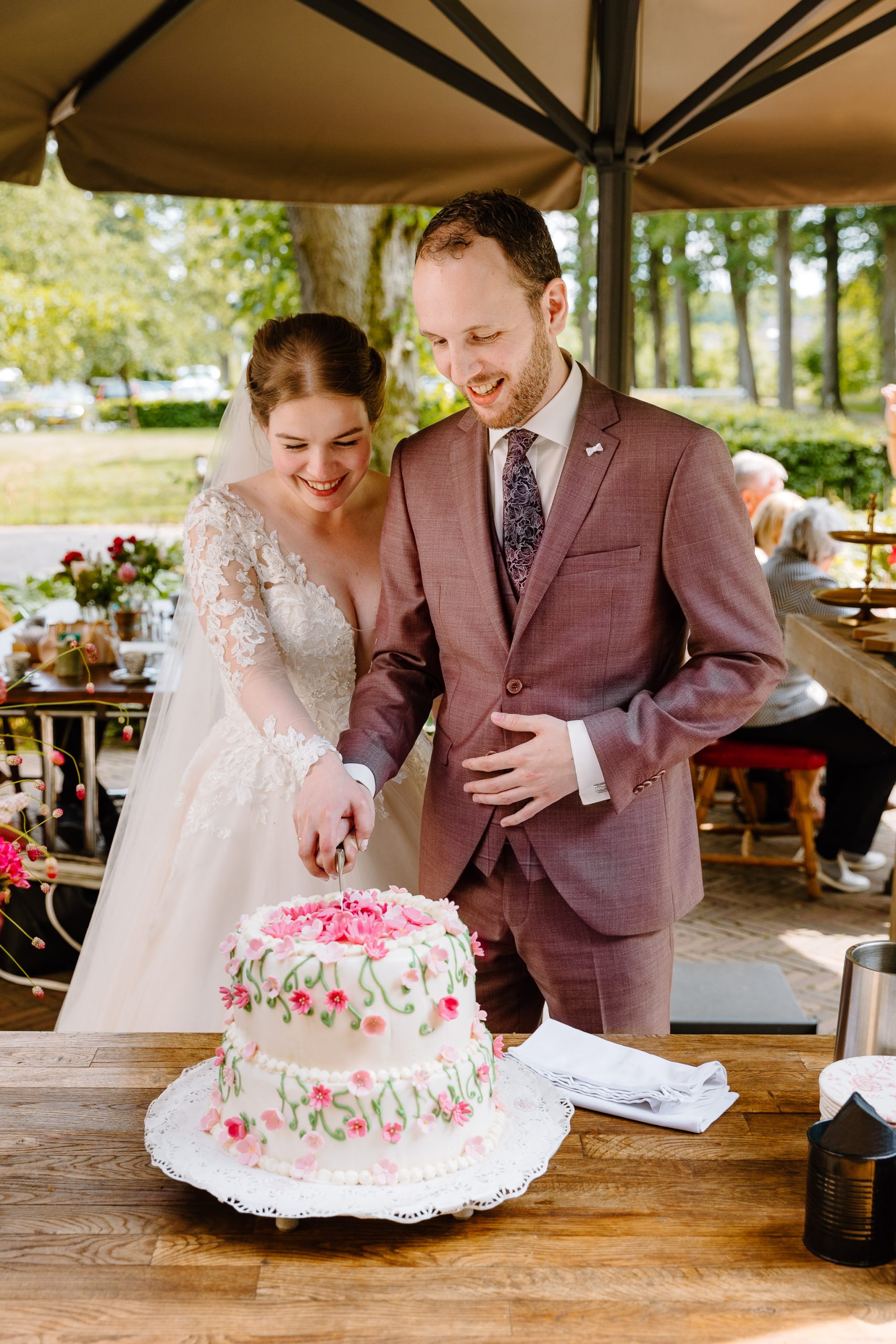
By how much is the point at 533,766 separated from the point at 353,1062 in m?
0.68

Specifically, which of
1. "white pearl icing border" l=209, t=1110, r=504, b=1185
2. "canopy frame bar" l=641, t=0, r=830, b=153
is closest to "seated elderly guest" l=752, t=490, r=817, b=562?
"canopy frame bar" l=641, t=0, r=830, b=153

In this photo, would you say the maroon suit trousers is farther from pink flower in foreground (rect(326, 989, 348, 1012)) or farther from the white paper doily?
pink flower in foreground (rect(326, 989, 348, 1012))

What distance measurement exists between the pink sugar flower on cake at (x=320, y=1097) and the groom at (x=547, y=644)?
0.50m

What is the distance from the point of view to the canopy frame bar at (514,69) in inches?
112

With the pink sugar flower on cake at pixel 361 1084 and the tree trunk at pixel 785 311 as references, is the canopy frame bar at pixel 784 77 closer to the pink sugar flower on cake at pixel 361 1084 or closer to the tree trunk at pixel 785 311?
the pink sugar flower on cake at pixel 361 1084

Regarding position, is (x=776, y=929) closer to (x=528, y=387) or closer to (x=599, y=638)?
(x=599, y=638)

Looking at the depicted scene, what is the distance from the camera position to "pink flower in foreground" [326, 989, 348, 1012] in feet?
4.93

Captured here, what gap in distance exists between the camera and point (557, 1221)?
1.52 metres

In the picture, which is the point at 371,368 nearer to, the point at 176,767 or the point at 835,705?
the point at 176,767

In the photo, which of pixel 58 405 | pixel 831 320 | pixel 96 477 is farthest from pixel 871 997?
pixel 831 320

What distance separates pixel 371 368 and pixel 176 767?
1.22 meters

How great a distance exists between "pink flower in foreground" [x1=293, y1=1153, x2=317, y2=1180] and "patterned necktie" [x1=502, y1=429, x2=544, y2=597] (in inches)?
40.8

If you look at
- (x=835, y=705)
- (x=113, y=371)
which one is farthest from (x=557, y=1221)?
(x=113, y=371)

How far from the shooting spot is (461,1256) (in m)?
1.45
